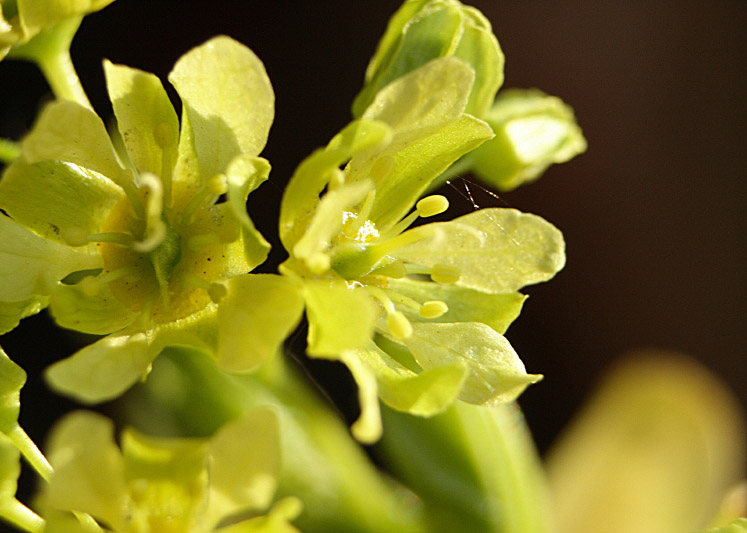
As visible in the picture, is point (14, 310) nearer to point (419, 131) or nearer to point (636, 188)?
point (419, 131)

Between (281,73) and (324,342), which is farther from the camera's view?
(281,73)

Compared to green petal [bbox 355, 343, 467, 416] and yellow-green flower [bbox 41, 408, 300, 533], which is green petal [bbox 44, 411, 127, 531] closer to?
yellow-green flower [bbox 41, 408, 300, 533]

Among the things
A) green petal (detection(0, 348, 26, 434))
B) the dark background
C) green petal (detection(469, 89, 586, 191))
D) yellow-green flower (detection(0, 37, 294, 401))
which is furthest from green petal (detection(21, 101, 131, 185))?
the dark background

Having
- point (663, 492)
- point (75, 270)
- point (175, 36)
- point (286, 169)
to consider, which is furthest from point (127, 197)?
point (175, 36)

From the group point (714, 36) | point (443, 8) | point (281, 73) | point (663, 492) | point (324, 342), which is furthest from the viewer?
point (714, 36)

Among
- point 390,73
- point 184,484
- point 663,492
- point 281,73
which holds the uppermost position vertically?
point 390,73

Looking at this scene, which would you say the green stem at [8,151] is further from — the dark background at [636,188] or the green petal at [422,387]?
the dark background at [636,188]

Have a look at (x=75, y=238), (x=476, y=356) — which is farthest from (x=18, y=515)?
(x=476, y=356)

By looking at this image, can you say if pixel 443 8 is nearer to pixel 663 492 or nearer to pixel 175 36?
pixel 663 492
